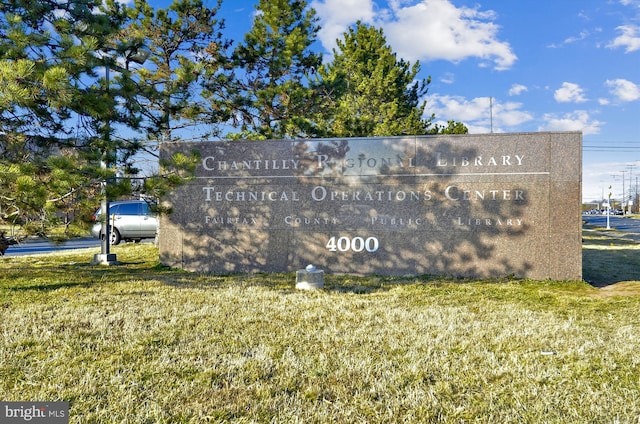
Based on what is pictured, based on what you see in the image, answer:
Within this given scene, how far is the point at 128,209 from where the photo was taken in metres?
14.4

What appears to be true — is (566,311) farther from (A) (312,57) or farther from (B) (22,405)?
(A) (312,57)

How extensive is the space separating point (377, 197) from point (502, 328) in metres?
4.02

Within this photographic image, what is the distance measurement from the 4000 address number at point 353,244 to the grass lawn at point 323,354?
1665 millimetres

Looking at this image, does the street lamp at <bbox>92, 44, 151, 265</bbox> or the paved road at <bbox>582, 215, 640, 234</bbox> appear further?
the paved road at <bbox>582, 215, 640, 234</bbox>

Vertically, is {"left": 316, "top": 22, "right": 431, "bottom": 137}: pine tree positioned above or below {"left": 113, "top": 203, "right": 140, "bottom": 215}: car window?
above

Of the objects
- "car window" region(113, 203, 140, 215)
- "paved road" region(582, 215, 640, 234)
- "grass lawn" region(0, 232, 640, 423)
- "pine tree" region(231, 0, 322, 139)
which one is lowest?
"paved road" region(582, 215, 640, 234)

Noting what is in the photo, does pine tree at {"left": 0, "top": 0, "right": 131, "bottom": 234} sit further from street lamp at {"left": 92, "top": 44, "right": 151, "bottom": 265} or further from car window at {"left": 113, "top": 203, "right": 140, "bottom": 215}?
car window at {"left": 113, "top": 203, "right": 140, "bottom": 215}

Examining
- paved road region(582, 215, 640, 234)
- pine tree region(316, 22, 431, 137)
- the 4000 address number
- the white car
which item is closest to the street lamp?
the 4000 address number

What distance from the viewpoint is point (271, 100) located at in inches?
499

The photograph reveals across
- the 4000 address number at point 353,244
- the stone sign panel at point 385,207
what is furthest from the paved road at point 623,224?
the 4000 address number at point 353,244

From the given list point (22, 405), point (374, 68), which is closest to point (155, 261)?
point (22, 405)
